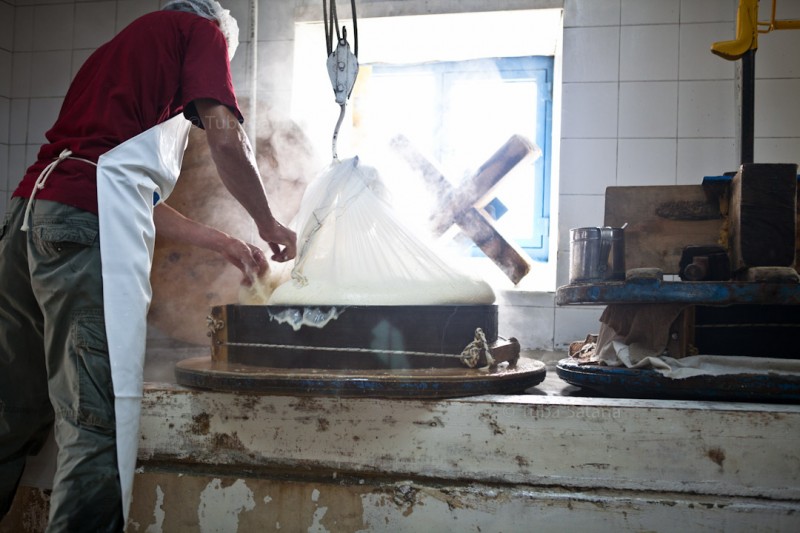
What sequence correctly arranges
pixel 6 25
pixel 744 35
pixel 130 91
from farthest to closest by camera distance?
pixel 6 25 < pixel 744 35 < pixel 130 91

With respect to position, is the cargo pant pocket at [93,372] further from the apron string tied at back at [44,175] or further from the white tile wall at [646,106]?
the white tile wall at [646,106]

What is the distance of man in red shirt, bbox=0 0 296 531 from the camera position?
4.33ft

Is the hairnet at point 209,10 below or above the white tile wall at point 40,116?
below

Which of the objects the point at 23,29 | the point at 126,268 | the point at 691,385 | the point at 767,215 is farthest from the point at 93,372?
the point at 23,29

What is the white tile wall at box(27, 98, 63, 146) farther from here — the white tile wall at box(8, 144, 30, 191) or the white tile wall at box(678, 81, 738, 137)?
the white tile wall at box(678, 81, 738, 137)

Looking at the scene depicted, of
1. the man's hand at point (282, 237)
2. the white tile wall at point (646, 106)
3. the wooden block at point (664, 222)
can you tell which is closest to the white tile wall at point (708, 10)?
the white tile wall at point (646, 106)

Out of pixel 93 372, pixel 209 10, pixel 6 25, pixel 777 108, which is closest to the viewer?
pixel 93 372

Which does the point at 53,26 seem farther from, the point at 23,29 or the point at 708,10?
the point at 708,10

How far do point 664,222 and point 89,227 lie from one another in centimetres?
159

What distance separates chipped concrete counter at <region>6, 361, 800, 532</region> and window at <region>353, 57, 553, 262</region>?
7.35 ft

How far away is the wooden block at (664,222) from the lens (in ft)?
5.92

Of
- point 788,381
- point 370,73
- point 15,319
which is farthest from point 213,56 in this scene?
point 370,73

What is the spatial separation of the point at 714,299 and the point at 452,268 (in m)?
0.71

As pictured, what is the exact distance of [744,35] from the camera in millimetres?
1968
